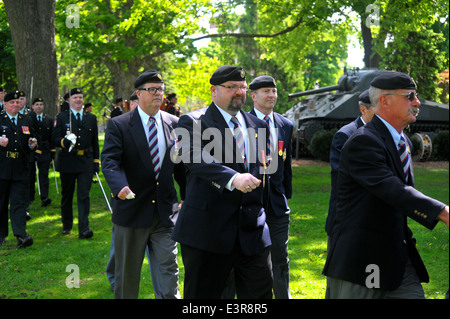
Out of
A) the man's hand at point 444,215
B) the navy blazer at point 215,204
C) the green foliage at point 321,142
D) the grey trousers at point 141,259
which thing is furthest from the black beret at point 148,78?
the green foliage at point 321,142

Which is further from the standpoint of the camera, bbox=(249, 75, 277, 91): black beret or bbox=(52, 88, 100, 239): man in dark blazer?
bbox=(52, 88, 100, 239): man in dark blazer

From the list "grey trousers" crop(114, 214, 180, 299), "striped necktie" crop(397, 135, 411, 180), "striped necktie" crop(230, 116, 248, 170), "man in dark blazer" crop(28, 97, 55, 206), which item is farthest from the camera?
"man in dark blazer" crop(28, 97, 55, 206)

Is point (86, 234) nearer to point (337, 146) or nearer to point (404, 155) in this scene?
point (337, 146)

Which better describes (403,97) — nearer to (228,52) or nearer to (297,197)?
(297,197)

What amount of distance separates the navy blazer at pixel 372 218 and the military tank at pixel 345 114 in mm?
18732

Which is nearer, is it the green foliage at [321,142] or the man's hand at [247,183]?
the man's hand at [247,183]

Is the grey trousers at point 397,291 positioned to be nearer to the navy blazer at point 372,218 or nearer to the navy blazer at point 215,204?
the navy blazer at point 372,218

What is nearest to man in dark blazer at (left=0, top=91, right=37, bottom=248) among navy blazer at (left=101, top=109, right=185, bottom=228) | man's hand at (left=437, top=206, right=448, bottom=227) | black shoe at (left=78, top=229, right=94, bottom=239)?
black shoe at (left=78, top=229, right=94, bottom=239)

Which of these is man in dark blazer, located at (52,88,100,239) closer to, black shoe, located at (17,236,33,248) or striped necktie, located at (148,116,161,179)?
black shoe, located at (17,236,33,248)

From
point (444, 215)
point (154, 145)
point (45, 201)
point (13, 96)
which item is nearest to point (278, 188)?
point (154, 145)

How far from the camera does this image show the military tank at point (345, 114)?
22.6 meters

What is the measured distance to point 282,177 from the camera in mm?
6172

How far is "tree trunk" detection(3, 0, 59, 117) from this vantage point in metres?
14.5

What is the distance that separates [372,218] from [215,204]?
1122 mm
